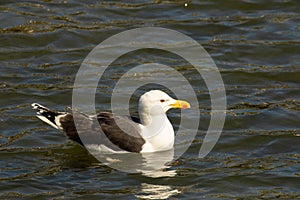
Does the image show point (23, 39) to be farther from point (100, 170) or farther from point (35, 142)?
point (100, 170)

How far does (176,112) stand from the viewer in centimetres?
1300

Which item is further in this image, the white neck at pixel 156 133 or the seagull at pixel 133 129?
the white neck at pixel 156 133

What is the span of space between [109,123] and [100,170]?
73 centimetres

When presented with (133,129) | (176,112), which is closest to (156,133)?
(133,129)

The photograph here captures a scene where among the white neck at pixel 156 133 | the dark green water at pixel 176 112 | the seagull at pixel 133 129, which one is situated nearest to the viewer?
the dark green water at pixel 176 112

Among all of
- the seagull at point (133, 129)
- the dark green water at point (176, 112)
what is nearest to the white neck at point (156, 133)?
the seagull at point (133, 129)

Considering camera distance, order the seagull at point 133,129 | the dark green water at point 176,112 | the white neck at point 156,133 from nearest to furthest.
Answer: the dark green water at point 176,112 < the seagull at point 133,129 < the white neck at point 156,133

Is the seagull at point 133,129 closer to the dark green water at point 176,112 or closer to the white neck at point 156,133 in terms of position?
the white neck at point 156,133

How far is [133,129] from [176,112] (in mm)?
1819

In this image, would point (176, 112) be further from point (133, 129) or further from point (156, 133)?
point (133, 129)

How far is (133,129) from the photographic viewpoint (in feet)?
37.2

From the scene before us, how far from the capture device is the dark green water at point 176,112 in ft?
34.5

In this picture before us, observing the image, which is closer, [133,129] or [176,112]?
[133,129]

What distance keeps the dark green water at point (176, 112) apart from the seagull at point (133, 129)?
0.33 metres
